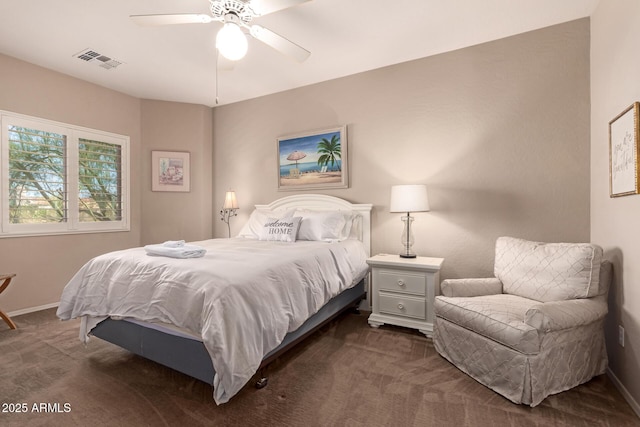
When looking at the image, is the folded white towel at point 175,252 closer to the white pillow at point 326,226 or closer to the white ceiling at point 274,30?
the white pillow at point 326,226

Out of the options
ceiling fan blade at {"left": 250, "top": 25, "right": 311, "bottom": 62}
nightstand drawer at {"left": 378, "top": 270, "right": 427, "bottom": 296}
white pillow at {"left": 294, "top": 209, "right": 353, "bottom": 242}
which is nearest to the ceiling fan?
ceiling fan blade at {"left": 250, "top": 25, "right": 311, "bottom": 62}

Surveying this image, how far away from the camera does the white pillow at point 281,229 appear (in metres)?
3.18

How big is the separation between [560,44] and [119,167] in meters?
5.21

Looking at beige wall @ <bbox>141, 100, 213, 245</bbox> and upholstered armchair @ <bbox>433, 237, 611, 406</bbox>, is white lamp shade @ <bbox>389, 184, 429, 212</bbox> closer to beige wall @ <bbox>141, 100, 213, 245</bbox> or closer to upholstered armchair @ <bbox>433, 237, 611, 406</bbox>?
upholstered armchair @ <bbox>433, 237, 611, 406</bbox>

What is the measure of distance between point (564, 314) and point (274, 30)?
309 cm

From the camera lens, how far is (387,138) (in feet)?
11.0

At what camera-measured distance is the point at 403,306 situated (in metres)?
2.75

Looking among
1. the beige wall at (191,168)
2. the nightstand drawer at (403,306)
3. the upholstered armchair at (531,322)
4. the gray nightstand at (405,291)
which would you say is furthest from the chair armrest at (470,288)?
the beige wall at (191,168)

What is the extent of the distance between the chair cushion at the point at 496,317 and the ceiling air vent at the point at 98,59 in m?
4.07

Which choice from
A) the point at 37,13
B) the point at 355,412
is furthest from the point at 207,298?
the point at 37,13

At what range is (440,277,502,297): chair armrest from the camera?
2.33m

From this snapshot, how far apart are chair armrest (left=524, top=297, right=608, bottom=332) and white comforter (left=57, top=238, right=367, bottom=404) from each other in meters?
1.38

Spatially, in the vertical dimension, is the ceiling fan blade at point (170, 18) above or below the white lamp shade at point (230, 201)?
above

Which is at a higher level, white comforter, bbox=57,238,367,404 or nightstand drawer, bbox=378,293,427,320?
white comforter, bbox=57,238,367,404
